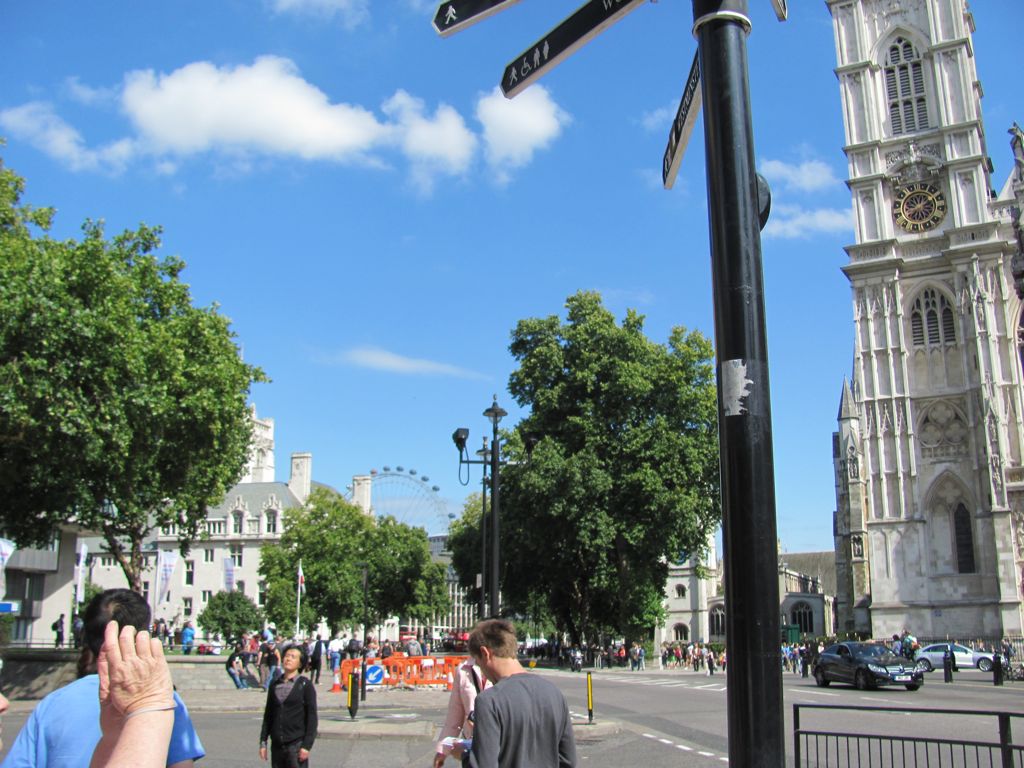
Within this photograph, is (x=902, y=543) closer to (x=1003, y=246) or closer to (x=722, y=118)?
(x=1003, y=246)

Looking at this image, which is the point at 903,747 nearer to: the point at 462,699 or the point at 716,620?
the point at 462,699

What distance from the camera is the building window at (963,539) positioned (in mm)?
51281

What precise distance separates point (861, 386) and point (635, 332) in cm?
1841

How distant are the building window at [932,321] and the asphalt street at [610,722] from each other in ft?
98.6

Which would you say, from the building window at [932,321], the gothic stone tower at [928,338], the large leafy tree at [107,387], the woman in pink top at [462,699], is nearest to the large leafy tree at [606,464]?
the large leafy tree at [107,387]

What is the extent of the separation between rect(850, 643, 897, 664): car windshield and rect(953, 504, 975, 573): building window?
1026 inches

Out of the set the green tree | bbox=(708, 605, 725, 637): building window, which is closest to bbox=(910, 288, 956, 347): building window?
the green tree

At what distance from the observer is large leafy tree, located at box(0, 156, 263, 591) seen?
23.5 m

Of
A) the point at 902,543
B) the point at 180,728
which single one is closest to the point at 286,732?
the point at 180,728

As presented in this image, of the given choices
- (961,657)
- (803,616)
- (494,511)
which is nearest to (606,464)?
(961,657)

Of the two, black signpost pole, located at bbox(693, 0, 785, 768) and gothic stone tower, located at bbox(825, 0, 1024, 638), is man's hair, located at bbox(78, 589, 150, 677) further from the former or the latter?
gothic stone tower, located at bbox(825, 0, 1024, 638)

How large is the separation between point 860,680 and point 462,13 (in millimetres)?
28721

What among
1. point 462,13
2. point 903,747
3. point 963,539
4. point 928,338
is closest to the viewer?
point 462,13

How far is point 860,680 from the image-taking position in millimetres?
28062
